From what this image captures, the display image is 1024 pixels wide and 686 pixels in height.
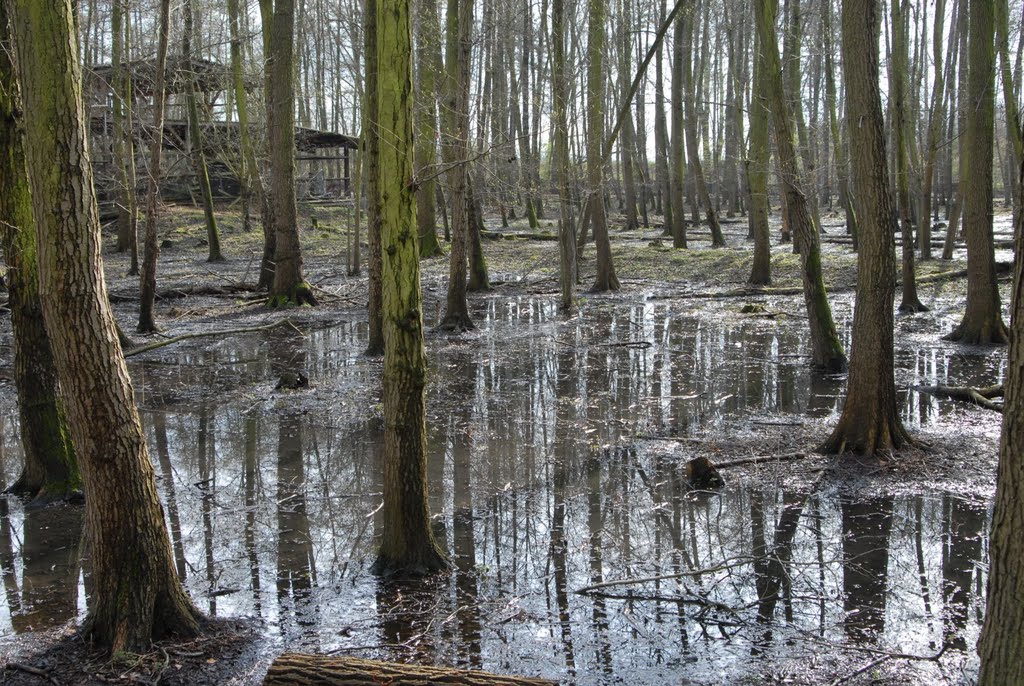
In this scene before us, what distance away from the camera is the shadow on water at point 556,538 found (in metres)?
4.77

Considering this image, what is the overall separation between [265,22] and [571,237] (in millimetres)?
9571

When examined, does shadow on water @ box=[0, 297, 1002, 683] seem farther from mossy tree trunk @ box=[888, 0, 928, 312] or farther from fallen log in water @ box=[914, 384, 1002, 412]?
mossy tree trunk @ box=[888, 0, 928, 312]

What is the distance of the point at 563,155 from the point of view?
55.7ft

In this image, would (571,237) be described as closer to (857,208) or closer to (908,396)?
(908,396)

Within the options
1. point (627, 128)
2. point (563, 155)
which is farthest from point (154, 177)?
point (627, 128)

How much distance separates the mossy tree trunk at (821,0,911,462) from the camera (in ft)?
25.1

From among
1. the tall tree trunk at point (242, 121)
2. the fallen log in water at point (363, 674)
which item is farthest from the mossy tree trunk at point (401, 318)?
the tall tree trunk at point (242, 121)

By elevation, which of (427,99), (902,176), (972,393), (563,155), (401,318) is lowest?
(972,393)

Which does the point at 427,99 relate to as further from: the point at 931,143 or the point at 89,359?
the point at 89,359

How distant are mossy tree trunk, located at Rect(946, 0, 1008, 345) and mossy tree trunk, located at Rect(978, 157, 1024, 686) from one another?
11.5 metres

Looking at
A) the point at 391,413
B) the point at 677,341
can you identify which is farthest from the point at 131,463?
the point at 677,341

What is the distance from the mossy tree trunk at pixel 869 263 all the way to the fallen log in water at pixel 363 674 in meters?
5.23

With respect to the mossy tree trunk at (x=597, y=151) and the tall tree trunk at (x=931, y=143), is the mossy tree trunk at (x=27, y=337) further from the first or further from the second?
the tall tree trunk at (x=931, y=143)

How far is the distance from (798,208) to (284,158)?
11.2 metres
